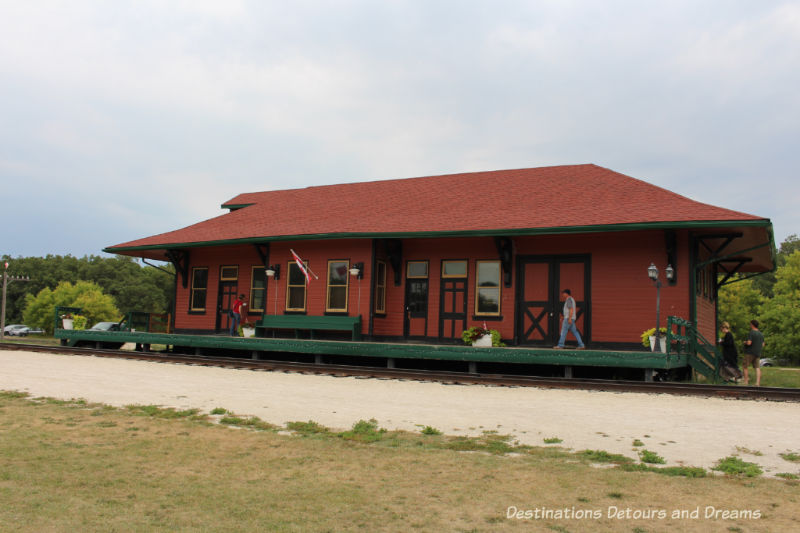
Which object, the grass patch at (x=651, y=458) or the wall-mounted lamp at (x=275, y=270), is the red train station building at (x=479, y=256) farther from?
the grass patch at (x=651, y=458)

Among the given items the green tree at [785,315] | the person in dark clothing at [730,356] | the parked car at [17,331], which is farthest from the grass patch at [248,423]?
the parked car at [17,331]

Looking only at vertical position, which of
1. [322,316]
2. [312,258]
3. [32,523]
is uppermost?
[312,258]

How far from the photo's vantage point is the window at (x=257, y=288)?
2092 centimetres

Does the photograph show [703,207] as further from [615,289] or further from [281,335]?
[281,335]

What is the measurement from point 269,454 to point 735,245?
16099mm

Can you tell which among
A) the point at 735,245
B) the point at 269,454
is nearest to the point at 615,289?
the point at 735,245

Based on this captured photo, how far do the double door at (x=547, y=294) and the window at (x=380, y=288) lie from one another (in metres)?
4.14

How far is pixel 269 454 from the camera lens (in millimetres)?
5914

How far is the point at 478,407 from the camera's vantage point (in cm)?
925

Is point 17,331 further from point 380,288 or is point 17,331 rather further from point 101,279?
point 380,288

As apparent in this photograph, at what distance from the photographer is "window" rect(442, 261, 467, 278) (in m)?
17.8

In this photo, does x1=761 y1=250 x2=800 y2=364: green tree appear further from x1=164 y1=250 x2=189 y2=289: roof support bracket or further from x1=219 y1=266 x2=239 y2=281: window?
x1=164 y1=250 x2=189 y2=289: roof support bracket

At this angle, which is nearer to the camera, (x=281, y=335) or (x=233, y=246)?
(x=281, y=335)

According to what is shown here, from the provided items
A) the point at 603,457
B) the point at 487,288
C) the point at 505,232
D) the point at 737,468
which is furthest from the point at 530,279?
the point at 737,468
